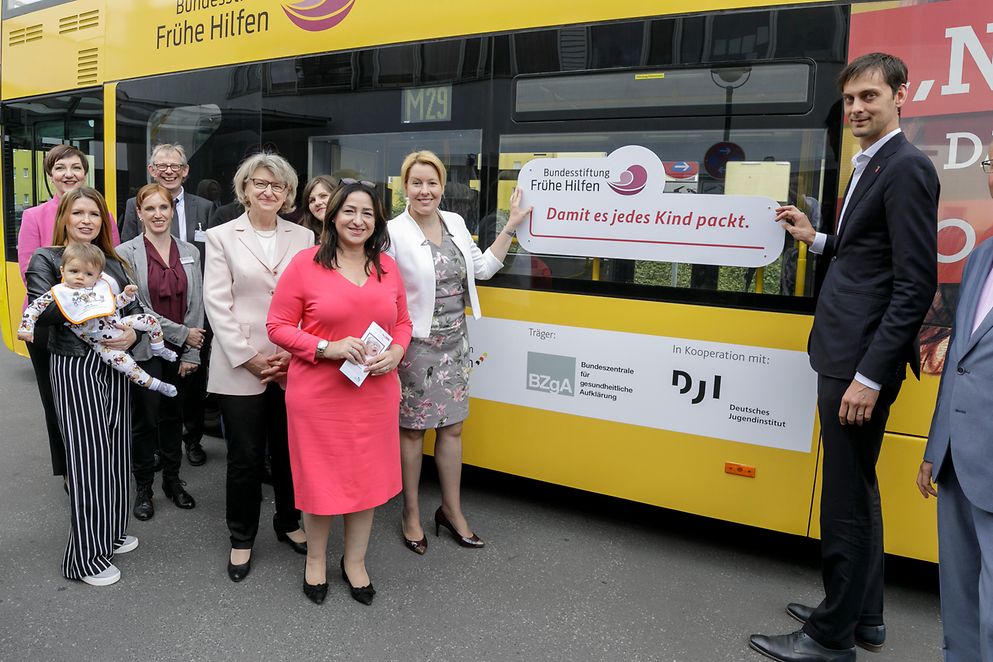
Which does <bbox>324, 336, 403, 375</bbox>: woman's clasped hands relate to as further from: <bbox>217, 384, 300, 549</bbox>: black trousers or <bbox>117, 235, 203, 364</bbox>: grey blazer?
<bbox>117, 235, 203, 364</bbox>: grey blazer

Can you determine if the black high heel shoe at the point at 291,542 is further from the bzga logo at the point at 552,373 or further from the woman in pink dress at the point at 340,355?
the bzga logo at the point at 552,373

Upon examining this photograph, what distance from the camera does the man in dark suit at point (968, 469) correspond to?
196 centimetres

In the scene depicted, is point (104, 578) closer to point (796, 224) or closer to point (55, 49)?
point (796, 224)

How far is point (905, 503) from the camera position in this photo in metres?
3.05

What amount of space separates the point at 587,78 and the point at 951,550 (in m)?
2.49

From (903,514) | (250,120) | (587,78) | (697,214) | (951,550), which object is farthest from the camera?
(250,120)

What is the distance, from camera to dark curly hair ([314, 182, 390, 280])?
296 centimetres

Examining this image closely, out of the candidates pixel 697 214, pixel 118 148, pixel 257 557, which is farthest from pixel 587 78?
pixel 118 148

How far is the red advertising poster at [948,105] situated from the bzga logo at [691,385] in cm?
83

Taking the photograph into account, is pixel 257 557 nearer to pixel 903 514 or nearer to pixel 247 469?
pixel 247 469

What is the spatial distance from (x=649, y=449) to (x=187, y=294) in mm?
2686

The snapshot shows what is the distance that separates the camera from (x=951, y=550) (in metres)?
2.18

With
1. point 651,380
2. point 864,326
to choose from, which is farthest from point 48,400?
point 864,326

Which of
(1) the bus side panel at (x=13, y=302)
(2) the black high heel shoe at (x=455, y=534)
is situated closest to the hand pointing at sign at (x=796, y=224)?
(2) the black high heel shoe at (x=455, y=534)
